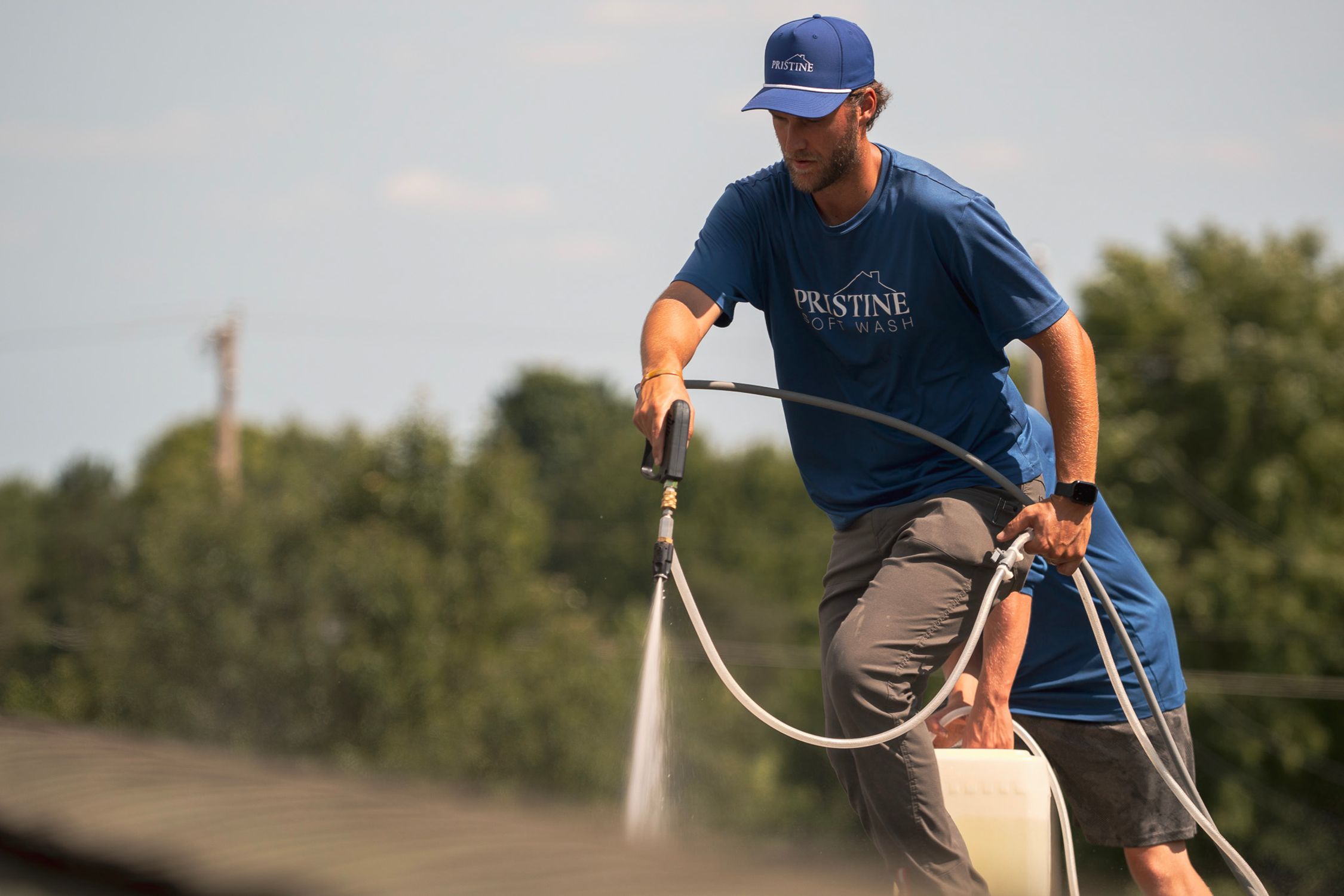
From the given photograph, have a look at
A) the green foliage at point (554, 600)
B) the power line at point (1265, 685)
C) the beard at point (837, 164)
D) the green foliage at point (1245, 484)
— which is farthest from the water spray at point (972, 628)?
the power line at point (1265, 685)

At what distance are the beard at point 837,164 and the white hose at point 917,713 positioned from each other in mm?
939

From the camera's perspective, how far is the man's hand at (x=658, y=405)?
11.4ft

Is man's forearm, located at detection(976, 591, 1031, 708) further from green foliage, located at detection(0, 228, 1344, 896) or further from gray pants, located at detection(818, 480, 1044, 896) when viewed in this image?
green foliage, located at detection(0, 228, 1344, 896)

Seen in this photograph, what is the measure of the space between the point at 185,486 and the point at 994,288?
3962 cm

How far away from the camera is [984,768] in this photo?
157 inches

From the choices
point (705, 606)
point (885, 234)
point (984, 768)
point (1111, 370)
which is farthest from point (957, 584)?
point (705, 606)

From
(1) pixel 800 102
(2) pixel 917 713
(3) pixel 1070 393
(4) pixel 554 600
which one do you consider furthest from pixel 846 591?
(4) pixel 554 600

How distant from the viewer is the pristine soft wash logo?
→ 11.9ft

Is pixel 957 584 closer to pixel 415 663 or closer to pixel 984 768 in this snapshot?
pixel 984 768

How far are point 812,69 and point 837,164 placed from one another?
8.9 inches

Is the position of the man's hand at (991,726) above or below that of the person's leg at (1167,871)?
above

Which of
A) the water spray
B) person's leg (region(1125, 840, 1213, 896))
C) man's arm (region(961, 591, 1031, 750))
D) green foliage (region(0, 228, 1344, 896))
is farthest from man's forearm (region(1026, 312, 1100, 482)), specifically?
green foliage (region(0, 228, 1344, 896))

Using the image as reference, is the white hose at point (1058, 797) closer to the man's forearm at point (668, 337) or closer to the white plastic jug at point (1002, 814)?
the white plastic jug at point (1002, 814)

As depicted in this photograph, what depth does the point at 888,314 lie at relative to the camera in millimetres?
3713
